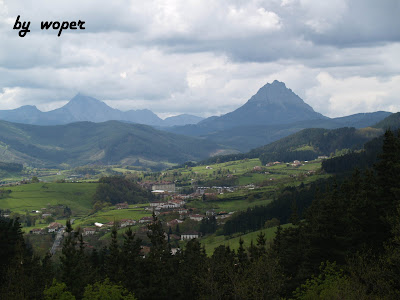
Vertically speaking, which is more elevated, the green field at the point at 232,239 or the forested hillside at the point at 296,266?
the forested hillside at the point at 296,266

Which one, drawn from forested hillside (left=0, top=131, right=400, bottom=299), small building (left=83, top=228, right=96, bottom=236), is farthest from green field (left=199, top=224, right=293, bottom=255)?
forested hillside (left=0, top=131, right=400, bottom=299)

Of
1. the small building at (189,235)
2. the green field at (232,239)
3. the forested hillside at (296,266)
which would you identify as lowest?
the small building at (189,235)

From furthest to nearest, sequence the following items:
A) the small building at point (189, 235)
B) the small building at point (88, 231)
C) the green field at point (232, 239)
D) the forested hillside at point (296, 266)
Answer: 1. the small building at point (88, 231)
2. the small building at point (189, 235)
3. the green field at point (232, 239)
4. the forested hillside at point (296, 266)

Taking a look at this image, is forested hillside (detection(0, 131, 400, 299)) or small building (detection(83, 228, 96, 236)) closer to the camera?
forested hillside (detection(0, 131, 400, 299))

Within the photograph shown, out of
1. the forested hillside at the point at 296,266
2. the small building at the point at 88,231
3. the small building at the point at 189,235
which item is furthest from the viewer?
the small building at the point at 88,231

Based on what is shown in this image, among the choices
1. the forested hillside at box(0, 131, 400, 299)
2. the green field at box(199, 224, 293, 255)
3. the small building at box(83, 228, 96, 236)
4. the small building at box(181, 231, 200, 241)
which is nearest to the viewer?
the forested hillside at box(0, 131, 400, 299)

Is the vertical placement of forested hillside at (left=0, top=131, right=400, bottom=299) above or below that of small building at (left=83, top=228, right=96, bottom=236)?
above

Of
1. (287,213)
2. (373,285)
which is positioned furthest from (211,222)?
(373,285)

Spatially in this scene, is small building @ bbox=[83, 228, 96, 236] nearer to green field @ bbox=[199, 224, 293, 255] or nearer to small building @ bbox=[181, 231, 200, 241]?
small building @ bbox=[181, 231, 200, 241]

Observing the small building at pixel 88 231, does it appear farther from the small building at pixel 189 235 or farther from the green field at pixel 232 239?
the green field at pixel 232 239

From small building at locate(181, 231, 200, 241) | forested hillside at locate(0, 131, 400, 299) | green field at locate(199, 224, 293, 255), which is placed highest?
forested hillside at locate(0, 131, 400, 299)

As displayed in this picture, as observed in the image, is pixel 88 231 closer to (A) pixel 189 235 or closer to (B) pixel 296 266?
(A) pixel 189 235

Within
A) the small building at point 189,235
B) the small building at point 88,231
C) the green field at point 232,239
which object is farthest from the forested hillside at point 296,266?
the small building at point 88,231

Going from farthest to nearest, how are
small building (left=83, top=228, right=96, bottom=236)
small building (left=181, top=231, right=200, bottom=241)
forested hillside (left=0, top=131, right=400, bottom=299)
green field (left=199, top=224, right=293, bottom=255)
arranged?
small building (left=83, top=228, right=96, bottom=236), small building (left=181, top=231, right=200, bottom=241), green field (left=199, top=224, right=293, bottom=255), forested hillside (left=0, top=131, right=400, bottom=299)
